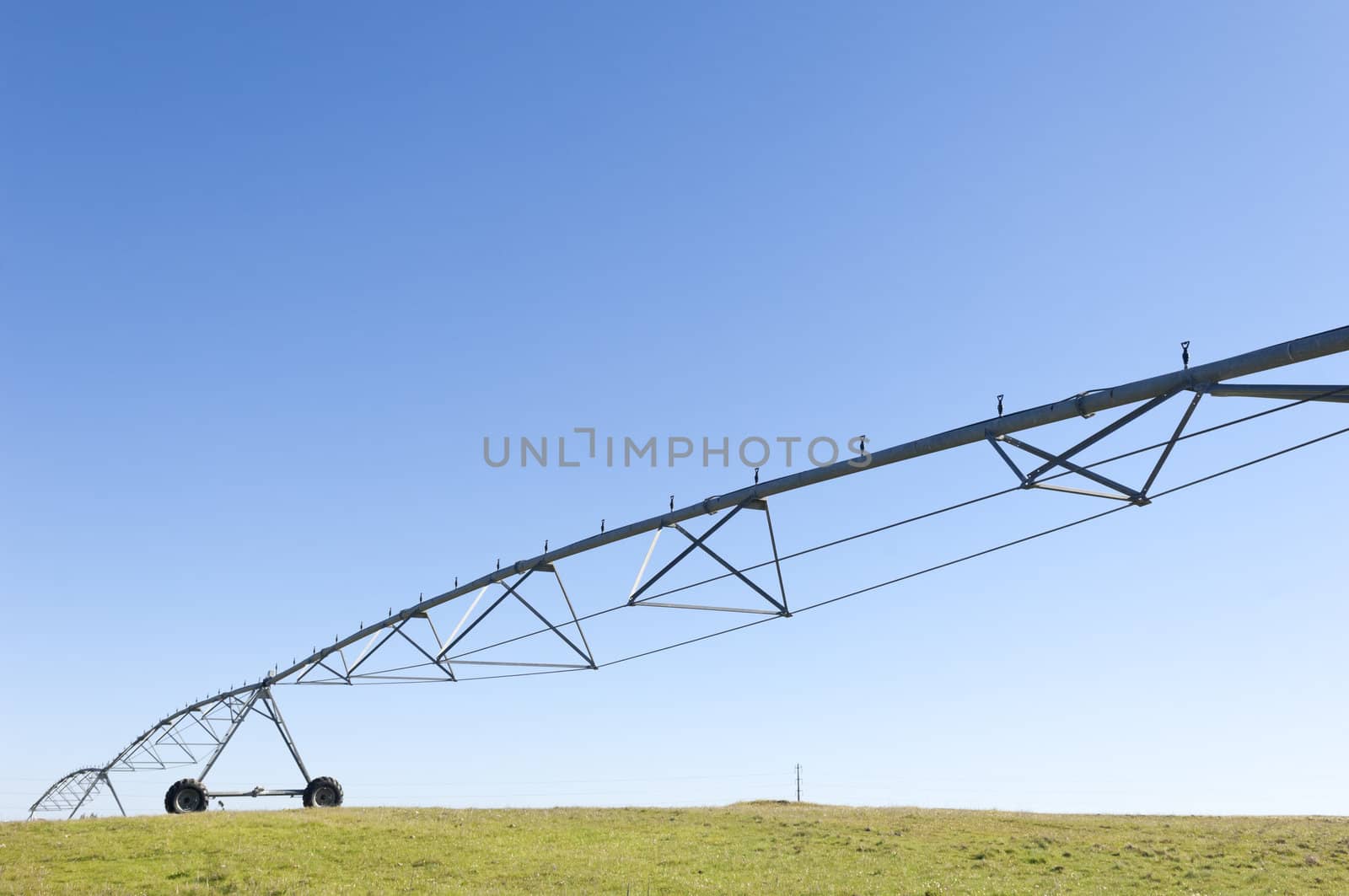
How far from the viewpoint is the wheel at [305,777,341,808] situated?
35.2m

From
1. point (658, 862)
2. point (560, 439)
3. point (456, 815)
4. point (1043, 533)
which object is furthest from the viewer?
point (456, 815)

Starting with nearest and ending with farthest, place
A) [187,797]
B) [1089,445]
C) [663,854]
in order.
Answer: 1. [1089,445]
2. [663,854]
3. [187,797]

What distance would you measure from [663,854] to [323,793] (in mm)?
15476

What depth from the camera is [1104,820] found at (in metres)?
33.2

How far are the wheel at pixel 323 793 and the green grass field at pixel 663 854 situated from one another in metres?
2.36

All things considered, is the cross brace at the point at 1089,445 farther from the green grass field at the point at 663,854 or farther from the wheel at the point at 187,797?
the wheel at the point at 187,797

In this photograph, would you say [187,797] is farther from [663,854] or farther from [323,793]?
[663,854]

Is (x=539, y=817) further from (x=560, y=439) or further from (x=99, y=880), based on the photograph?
(x=560, y=439)

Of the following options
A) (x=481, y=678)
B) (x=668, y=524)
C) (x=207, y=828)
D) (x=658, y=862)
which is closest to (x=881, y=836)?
(x=658, y=862)

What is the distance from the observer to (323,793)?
3541 centimetres

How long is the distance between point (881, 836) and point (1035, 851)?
4218 mm

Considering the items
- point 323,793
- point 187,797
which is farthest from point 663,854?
point 187,797

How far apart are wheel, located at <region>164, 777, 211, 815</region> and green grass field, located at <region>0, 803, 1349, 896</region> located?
3487 millimetres

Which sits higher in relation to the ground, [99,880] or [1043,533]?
[1043,533]
